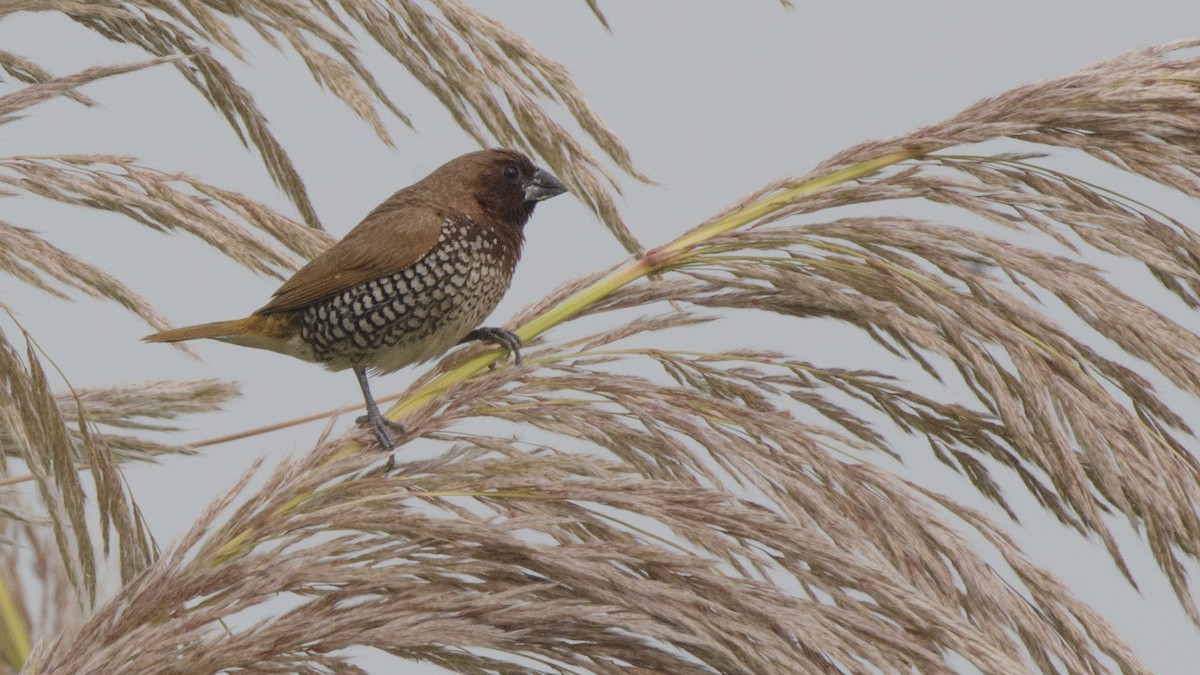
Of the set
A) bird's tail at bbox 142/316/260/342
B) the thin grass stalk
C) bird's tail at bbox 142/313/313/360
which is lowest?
the thin grass stalk

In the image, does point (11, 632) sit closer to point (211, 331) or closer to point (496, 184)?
point (211, 331)

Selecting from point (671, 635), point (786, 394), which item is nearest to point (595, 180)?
point (786, 394)

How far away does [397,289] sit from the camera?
9.09 ft

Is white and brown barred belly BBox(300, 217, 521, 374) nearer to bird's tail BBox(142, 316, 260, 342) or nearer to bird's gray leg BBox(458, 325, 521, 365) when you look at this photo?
bird's tail BBox(142, 316, 260, 342)

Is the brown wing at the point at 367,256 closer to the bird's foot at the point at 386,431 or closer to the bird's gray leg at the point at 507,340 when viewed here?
the bird's gray leg at the point at 507,340

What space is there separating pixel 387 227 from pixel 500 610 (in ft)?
5.04

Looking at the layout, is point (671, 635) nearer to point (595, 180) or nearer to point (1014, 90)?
point (595, 180)

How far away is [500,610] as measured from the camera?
1.46 metres

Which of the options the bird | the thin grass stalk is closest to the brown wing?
the bird

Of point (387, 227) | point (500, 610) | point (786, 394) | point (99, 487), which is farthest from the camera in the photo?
point (387, 227)

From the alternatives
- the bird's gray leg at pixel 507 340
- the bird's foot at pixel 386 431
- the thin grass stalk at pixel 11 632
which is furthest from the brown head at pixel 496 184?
the thin grass stalk at pixel 11 632

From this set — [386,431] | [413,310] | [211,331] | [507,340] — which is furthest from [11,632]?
[413,310]

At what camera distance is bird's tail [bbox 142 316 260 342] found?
2432mm

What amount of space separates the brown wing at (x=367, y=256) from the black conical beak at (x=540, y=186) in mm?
225
